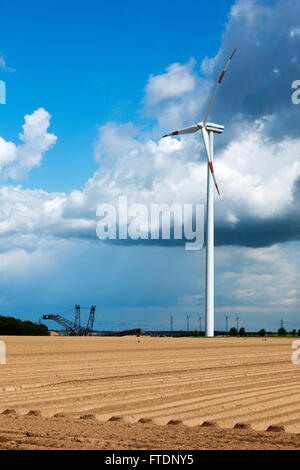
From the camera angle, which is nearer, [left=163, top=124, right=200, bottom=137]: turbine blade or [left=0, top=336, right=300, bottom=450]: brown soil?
[left=0, top=336, right=300, bottom=450]: brown soil

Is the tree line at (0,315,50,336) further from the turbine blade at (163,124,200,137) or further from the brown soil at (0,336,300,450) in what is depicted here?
the brown soil at (0,336,300,450)

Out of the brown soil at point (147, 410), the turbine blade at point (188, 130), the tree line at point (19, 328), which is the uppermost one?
the turbine blade at point (188, 130)

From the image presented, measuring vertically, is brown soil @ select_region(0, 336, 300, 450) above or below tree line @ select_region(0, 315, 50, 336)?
above

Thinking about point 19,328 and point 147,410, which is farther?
point 19,328

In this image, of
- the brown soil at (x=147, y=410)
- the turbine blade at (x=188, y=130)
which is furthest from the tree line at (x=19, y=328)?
the brown soil at (x=147, y=410)

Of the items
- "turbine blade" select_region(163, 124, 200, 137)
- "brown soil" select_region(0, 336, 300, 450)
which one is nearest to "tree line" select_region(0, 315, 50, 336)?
"turbine blade" select_region(163, 124, 200, 137)

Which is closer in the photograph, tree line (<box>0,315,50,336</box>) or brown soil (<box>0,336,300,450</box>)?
brown soil (<box>0,336,300,450</box>)

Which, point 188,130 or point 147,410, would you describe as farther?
point 188,130

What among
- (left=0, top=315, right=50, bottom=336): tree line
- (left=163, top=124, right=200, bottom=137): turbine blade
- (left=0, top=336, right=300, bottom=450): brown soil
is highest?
(left=163, top=124, right=200, bottom=137): turbine blade

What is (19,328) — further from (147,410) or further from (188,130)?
(147,410)

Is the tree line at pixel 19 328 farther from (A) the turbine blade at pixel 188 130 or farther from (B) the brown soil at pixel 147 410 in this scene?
(B) the brown soil at pixel 147 410

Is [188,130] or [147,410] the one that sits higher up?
[188,130]

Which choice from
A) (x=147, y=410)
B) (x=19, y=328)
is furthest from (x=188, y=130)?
(x=147, y=410)
